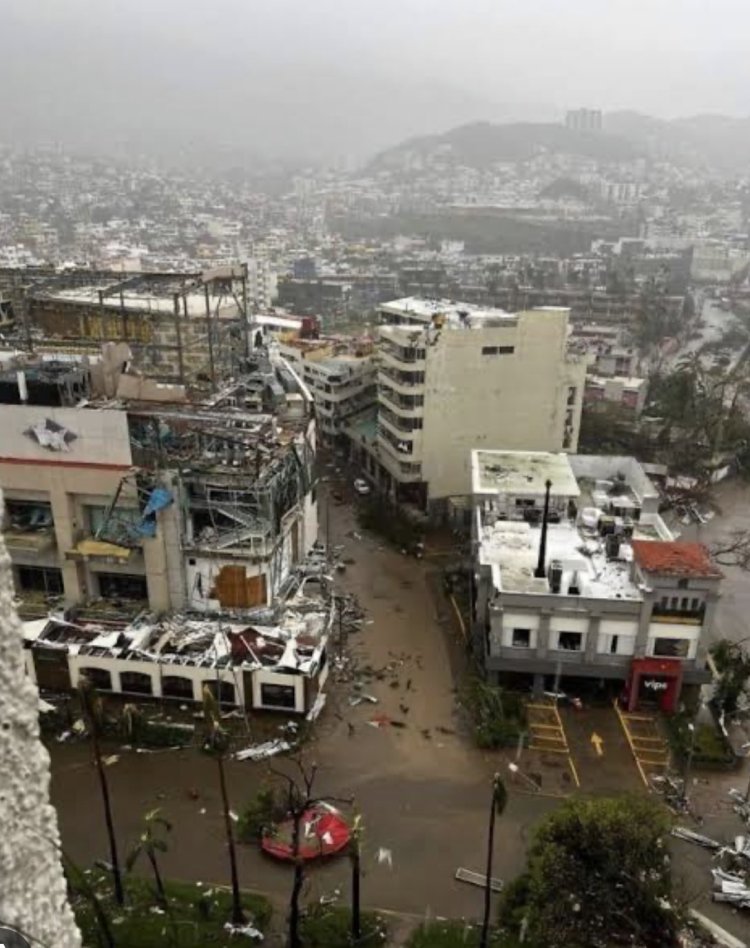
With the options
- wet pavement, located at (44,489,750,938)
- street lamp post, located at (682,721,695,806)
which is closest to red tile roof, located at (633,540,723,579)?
street lamp post, located at (682,721,695,806)

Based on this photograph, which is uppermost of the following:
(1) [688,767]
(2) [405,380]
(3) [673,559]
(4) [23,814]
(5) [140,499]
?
(4) [23,814]

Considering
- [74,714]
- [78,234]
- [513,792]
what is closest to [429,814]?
[513,792]

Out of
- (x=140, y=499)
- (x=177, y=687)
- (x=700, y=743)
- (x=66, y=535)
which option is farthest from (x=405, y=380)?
(x=700, y=743)

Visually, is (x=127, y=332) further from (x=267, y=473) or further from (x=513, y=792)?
(x=513, y=792)

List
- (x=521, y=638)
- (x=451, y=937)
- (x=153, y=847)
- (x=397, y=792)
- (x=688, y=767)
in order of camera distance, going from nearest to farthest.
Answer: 1. (x=153, y=847)
2. (x=451, y=937)
3. (x=397, y=792)
4. (x=688, y=767)
5. (x=521, y=638)

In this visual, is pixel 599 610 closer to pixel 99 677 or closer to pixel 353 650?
pixel 353 650
